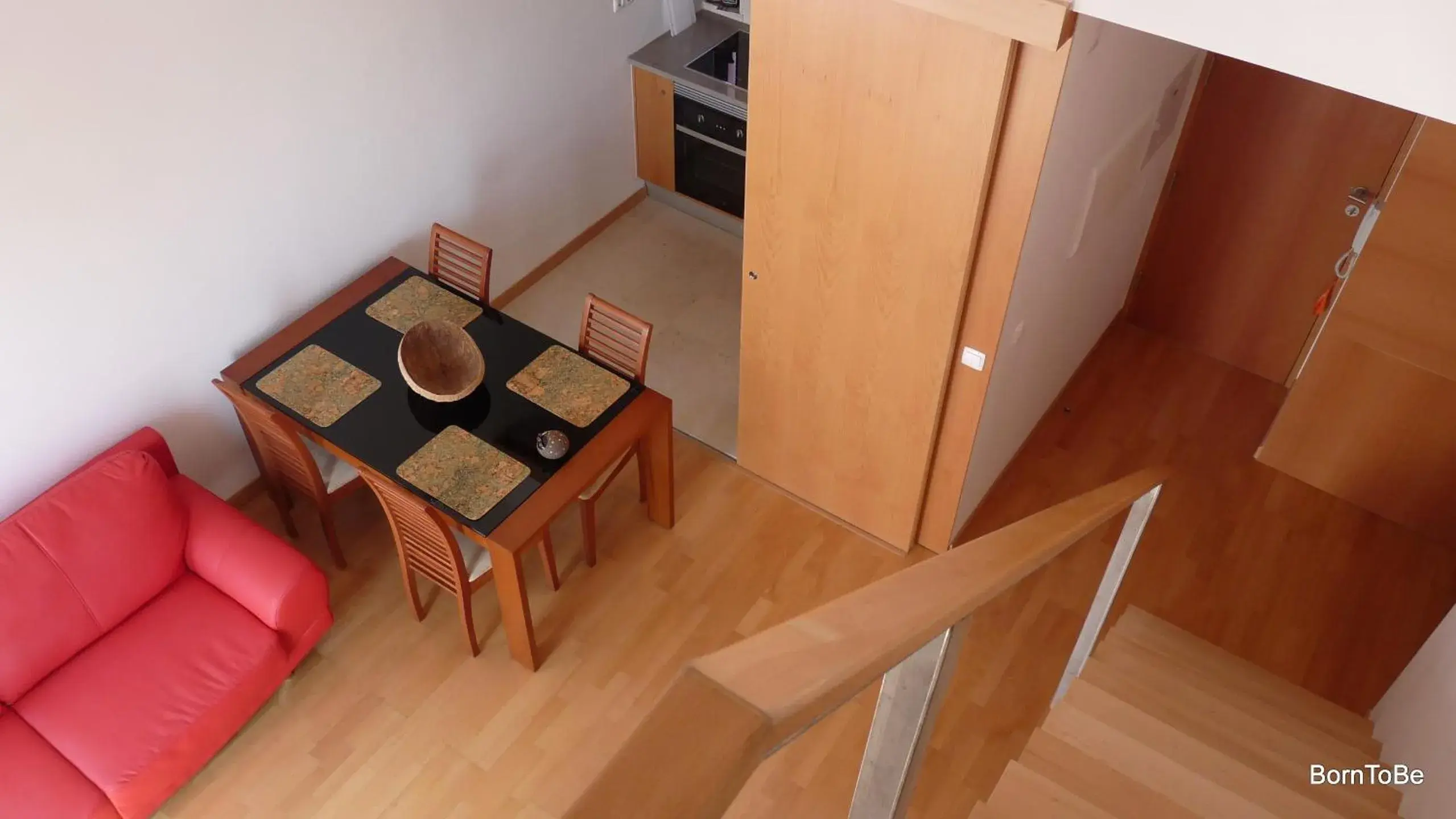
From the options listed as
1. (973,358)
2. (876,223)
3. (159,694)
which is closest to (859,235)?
(876,223)

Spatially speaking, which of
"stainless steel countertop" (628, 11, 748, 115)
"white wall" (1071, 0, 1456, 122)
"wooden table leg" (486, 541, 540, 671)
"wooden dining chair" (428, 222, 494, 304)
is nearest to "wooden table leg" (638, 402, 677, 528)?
"wooden table leg" (486, 541, 540, 671)

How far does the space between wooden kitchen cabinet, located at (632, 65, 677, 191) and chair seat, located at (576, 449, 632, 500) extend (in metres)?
2.08

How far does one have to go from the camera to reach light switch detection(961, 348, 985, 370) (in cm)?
367

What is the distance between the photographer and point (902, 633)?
3.68 feet

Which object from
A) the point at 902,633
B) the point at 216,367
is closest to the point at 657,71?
the point at 216,367

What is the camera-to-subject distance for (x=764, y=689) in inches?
37.9

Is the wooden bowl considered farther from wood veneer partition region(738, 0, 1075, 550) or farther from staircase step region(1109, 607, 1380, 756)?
staircase step region(1109, 607, 1380, 756)

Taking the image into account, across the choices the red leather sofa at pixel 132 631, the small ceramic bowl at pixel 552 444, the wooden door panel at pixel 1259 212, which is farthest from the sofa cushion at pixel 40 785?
the wooden door panel at pixel 1259 212

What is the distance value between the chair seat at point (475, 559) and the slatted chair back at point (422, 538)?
5cm

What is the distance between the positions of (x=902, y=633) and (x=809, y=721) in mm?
171

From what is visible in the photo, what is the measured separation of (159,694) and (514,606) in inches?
46.6

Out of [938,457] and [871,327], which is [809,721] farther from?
[938,457]

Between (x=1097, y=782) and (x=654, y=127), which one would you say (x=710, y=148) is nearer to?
(x=654, y=127)

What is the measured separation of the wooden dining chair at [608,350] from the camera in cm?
417
